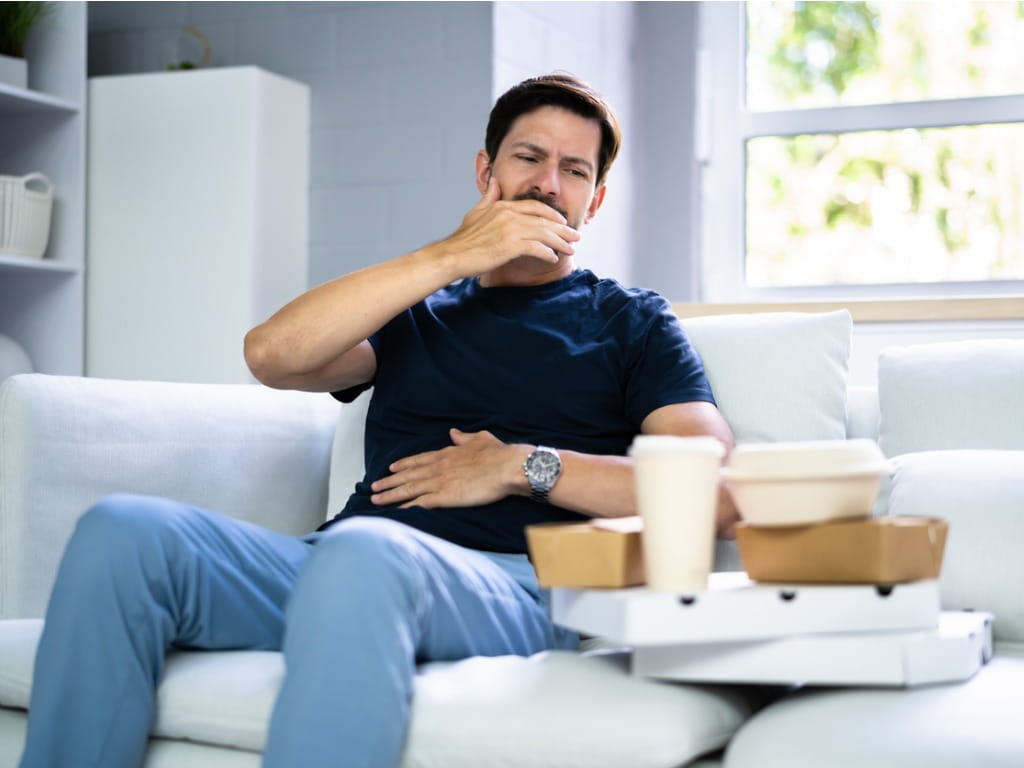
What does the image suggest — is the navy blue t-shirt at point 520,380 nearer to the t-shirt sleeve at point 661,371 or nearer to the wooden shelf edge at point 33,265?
the t-shirt sleeve at point 661,371

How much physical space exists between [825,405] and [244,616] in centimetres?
92

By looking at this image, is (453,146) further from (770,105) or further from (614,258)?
(770,105)

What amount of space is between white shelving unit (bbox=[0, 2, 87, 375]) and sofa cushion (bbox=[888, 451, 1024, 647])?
2225 millimetres

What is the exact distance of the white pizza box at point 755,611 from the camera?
117 centimetres

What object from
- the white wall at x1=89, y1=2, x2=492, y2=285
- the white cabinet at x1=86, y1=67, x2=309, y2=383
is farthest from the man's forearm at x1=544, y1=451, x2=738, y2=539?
the white cabinet at x1=86, y1=67, x2=309, y2=383

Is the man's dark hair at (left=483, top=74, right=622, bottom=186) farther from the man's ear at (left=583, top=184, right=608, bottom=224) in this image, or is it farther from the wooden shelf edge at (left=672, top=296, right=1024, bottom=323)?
the wooden shelf edge at (left=672, top=296, right=1024, bottom=323)

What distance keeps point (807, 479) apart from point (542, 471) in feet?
1.85

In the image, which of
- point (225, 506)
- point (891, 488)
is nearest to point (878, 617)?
point (891, 488)

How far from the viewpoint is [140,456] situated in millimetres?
1882

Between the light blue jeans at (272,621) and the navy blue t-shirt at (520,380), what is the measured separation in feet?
0.93

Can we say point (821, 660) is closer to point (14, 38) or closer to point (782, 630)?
point (782, 630)

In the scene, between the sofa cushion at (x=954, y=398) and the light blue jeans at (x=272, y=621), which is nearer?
the light blue jeans at (x=272, y=621)

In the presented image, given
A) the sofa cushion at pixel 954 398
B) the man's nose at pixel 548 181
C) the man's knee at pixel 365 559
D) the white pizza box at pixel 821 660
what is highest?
the man's nose at pixel 548 181

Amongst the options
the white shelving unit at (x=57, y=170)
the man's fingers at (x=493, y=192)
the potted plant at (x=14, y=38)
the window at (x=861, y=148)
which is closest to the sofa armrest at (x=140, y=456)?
the man's fingers at (x=493, y=192)
